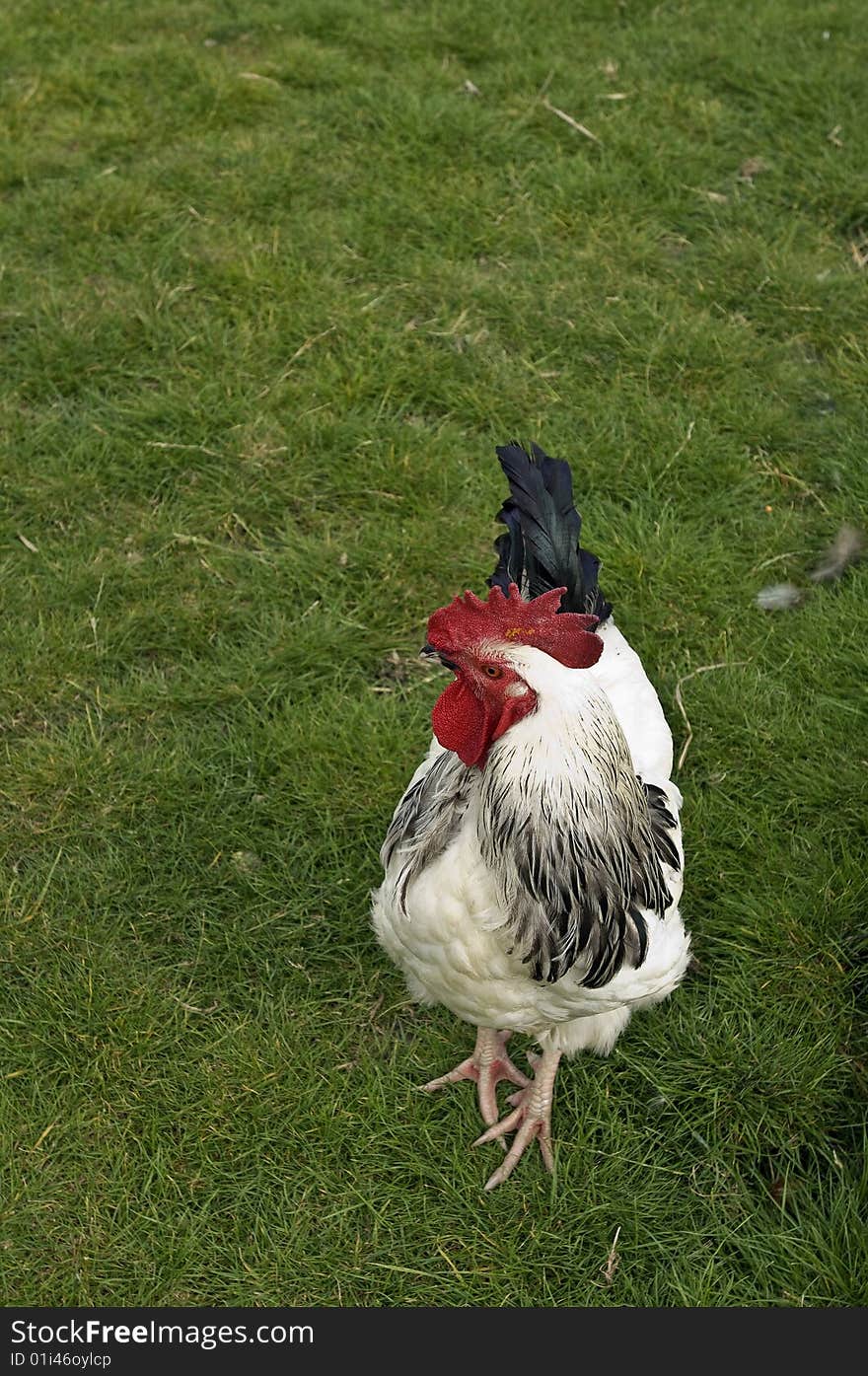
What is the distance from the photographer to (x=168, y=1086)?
3256 millimetres

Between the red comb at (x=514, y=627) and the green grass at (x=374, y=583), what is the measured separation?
1330 mm

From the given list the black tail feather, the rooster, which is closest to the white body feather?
the rooster

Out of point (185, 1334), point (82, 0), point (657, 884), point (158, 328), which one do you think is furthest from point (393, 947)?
point (82, 0)

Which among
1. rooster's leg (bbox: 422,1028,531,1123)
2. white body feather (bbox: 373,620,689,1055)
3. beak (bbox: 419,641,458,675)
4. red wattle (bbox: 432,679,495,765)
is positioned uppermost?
beak (bbox: 419,641,458,675)

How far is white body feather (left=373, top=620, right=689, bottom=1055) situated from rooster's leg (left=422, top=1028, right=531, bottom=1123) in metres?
0.18

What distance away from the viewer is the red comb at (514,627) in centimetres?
250

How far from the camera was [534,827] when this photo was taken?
2.54 metres

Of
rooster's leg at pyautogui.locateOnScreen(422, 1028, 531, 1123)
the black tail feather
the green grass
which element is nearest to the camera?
the black tail feather

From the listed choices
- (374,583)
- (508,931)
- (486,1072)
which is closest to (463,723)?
(508,931)

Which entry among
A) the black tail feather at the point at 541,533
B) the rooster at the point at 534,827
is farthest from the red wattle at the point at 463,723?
the black tail feather at the point at 541,533

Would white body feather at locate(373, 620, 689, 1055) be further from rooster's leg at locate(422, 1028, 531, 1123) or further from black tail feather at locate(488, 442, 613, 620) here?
black tail feather at locate(488, 442, 613, 620)

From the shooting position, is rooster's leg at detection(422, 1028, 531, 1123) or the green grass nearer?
the green grass

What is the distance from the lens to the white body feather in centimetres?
249

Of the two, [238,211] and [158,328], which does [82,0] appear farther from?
[158,328]
